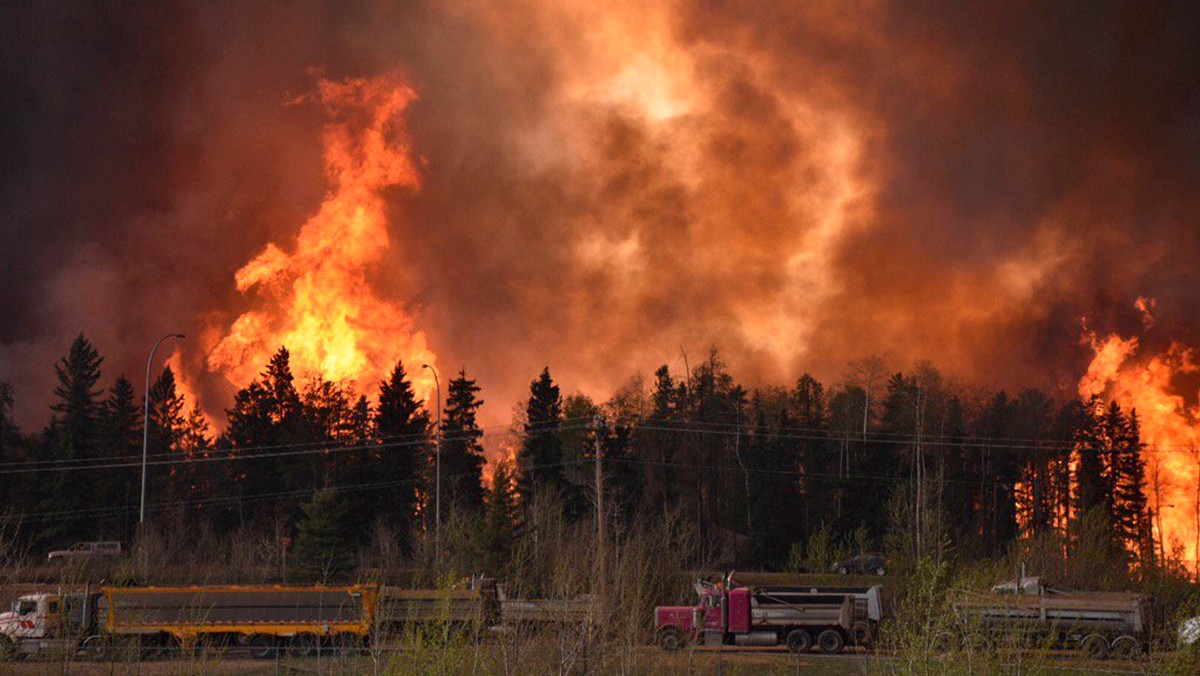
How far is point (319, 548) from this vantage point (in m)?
69.6

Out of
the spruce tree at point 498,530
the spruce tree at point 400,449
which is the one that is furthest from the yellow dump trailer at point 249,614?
the spruce tree at point 400,449

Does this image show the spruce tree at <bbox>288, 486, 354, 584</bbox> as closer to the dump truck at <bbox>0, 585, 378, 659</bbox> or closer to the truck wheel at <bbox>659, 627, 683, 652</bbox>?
the dump truck at <bbox>0, 585, 378, 659</bbox>

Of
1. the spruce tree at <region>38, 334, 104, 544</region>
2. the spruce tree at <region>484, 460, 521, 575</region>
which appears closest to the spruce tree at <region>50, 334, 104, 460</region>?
the spruce tree at <region>38, 334, 104, 544</region>

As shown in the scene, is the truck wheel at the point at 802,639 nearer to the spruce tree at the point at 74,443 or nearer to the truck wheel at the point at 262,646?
the truck wheel at the point at 262,646

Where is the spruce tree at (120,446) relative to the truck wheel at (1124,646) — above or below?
above

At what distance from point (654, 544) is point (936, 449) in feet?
139

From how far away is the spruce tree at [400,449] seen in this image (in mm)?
92938

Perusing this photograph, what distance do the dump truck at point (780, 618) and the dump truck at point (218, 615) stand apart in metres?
13.8

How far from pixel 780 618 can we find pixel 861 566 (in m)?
36.0

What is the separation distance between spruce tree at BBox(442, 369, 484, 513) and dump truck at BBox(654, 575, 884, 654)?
121 ft

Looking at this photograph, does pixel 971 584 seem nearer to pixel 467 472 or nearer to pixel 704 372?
pixel 467 472

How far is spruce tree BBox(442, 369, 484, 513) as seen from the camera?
91188 millimetres

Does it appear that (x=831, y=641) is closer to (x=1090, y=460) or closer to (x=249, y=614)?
(x=249, y=614)

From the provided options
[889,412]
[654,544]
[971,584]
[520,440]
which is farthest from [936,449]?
[971,584]
